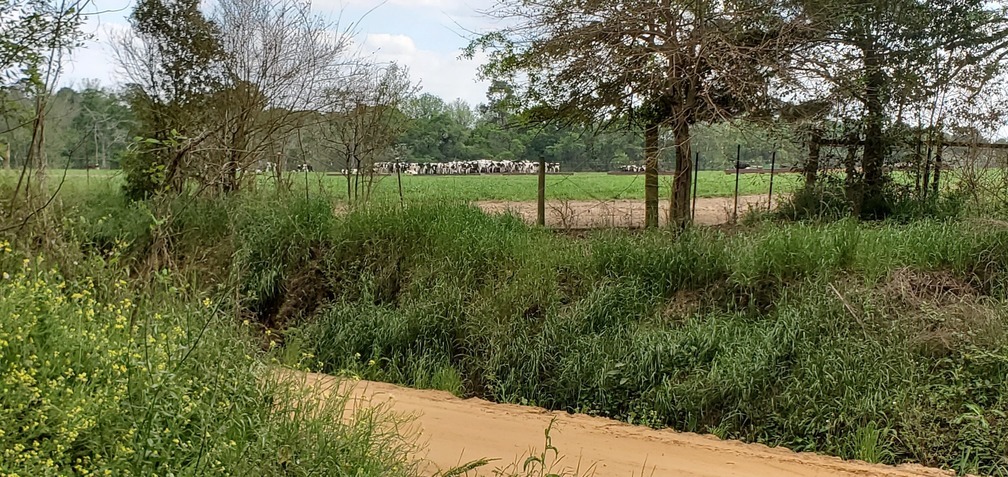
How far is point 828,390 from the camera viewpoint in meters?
5.89

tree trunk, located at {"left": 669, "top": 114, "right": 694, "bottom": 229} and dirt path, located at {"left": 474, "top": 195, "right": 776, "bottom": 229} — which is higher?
tree trunk, located at {"left": 669, "top": 114, "right": 694, "bottom": 229}

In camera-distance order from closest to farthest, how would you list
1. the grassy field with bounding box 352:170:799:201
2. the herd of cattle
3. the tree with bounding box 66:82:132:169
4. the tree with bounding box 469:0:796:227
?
the tree with bounding box 66:82:132:169 < the tree with bounding box 469:0:796:227 < the grassy field with bounding box 352:170:799:201 < the herd of cattle

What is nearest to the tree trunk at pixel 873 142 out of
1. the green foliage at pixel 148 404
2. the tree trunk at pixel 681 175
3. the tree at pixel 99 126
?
the tree trunk at pixel 681 175

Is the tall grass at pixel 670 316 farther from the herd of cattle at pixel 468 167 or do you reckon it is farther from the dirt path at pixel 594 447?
the herd of cattle at pixel 468 167

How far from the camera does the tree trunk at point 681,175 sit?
350 inches

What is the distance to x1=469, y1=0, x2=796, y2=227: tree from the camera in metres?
8.32

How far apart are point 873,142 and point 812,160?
88cm

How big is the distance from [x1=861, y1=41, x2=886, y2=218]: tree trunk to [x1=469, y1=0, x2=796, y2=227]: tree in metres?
1.86

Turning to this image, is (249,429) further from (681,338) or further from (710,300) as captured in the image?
(710,300)

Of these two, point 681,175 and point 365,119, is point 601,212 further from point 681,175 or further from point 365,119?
point 365,119

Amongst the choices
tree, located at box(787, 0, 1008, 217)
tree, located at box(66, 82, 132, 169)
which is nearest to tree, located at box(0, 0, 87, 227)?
tree, located at box(66, 82, 132, 169)

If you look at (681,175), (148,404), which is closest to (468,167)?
(681,175)

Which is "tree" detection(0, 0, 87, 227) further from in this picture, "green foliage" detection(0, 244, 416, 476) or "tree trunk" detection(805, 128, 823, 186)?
"tree trunk" detection(805, 128, 823, 186)

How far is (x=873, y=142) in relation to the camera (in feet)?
32.7
